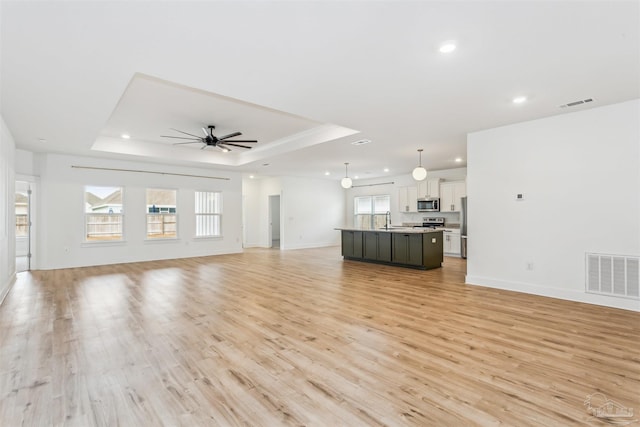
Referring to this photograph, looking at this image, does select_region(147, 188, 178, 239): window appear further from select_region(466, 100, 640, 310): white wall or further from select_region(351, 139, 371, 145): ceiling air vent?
select_region(466, 100, 640, 310): white wall

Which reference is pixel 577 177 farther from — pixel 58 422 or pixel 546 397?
pixel 58 422

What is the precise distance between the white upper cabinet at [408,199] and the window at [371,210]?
0.90 metres

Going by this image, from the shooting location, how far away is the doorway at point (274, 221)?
39.2ft

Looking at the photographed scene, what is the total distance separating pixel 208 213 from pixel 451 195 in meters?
7.37

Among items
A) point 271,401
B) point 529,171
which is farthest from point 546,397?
point 529,171

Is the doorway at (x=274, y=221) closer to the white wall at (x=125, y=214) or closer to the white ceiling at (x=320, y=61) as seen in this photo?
the white wall at (x=125, y=214)

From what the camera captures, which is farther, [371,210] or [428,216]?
[371,210]

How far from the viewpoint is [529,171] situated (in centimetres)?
480

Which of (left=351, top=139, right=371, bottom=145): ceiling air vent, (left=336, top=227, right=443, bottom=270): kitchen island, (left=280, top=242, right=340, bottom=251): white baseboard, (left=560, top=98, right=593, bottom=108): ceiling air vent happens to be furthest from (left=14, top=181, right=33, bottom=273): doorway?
(left=560, top=98, right=593, bottom=108): ceiling air vent

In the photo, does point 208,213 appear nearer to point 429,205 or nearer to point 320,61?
point 429,205

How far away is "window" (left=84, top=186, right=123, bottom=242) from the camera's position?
758 cm

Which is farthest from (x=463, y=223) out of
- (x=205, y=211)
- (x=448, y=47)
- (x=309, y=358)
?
(x=205, y=211)

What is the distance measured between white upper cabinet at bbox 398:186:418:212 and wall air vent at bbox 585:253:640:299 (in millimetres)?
6010

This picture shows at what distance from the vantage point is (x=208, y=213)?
963 centimetres
